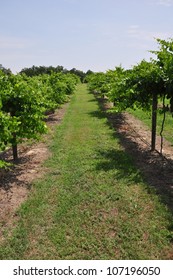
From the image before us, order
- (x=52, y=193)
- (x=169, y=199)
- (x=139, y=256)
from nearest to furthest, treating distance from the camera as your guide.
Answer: (x=139, y=256) → (x=169, y=199) → (x=52, y=193)

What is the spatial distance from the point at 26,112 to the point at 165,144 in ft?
21.7

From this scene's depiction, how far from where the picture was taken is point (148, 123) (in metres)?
19.7

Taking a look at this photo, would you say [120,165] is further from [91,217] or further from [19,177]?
[91,217]

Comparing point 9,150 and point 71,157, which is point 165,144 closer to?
point 71,157

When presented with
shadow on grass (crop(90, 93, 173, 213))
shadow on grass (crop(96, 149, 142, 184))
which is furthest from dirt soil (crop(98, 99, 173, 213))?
shadow on grass (crop(96, 149, 142, 184))

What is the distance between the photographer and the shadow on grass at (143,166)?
28.0 feet

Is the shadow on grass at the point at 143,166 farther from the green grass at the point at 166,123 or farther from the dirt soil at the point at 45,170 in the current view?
the green grass at the point at 166,123

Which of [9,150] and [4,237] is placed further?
[9,150]

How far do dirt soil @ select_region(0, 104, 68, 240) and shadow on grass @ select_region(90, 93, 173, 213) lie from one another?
2399 mm

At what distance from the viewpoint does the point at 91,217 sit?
715 cm

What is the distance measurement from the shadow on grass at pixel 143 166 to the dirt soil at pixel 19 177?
240cm

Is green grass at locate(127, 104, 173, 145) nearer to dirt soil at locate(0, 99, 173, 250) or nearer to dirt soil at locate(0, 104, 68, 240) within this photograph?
dirt soil at locate(0, 99, 173, 250)

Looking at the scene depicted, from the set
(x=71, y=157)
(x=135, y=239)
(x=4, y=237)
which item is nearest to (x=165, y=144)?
(x=71, y=157)

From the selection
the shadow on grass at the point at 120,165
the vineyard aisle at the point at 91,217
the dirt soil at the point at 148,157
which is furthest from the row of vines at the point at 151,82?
the vineyard aisle at the point at 91,217
